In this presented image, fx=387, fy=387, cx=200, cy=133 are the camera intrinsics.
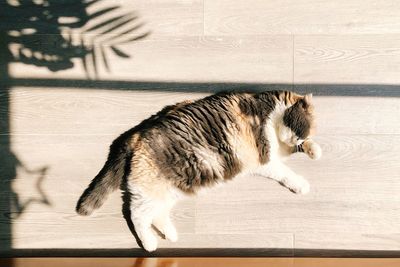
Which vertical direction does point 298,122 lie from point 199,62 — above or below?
below

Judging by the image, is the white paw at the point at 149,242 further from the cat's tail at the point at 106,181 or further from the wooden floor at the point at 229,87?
the cat's tail at the point at 106,181

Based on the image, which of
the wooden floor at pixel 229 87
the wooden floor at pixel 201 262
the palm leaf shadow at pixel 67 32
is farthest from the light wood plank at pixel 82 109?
the wooden floor at pixel 201 262

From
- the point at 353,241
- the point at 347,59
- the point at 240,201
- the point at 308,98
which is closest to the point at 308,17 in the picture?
the point at 347,59

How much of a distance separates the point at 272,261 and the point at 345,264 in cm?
30

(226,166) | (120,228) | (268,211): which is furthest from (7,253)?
(268,211)

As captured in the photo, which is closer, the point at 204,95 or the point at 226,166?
the point at 226,166

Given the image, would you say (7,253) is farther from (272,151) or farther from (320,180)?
(320,180)

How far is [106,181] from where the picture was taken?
1638mm

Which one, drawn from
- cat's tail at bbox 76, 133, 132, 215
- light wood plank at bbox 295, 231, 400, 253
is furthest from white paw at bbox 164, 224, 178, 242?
light wood plank at bbox 295, 231, 400, 253

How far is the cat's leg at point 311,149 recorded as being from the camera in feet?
5.32

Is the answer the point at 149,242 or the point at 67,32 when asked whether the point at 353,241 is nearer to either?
the point at 149,242

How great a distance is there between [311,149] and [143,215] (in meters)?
0.75

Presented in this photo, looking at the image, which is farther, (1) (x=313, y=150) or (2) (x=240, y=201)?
(2) (x=240, y=201)

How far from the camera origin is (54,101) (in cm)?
175
